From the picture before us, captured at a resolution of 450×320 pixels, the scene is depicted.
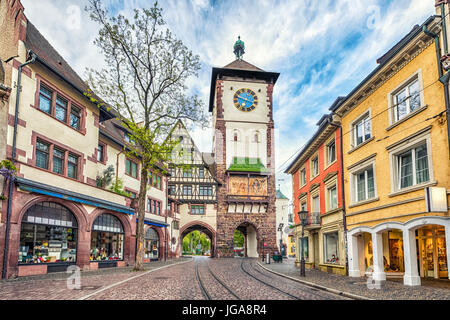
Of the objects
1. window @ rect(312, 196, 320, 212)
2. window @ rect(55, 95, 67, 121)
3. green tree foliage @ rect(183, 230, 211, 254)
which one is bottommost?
green tree foliage @ rect(183, 230, 211, 254)

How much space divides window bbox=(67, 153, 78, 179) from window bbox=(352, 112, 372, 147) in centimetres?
1431

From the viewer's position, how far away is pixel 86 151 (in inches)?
821

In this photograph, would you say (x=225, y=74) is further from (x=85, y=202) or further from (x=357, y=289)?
(x=357, y=289)

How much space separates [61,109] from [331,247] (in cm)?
1595

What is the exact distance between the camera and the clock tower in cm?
4697

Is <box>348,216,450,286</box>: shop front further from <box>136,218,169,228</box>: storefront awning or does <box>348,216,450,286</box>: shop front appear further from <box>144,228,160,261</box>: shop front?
<box>144,228,160,261</box>: shop front

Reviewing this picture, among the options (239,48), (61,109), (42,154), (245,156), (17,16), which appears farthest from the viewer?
(239,48)

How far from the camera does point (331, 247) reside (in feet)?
67.4

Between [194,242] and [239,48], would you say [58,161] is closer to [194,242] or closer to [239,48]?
[239,48]

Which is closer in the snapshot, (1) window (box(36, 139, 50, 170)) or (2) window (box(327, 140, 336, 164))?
(1) window (box(36, 139, 50, 170))

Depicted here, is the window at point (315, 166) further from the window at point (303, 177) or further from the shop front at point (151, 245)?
the shop front at point (151, 245)

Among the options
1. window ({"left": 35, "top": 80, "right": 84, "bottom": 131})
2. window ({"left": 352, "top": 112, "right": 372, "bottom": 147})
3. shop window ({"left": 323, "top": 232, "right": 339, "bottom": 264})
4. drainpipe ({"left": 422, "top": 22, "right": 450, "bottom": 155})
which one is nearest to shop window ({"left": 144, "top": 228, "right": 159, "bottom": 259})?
window ({"left": 35, "top": 80, "right": 84, "bottom": 131})

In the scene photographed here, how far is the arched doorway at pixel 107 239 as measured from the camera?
70.7ft

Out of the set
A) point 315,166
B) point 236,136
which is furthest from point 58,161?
point 236,136
